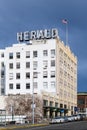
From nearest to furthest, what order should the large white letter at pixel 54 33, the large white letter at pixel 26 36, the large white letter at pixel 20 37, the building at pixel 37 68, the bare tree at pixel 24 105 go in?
the bare tree at pixel 24 105
the building at pixel 37 68
the large white letter at pixel 54 33
the large white letter at pixel 26 36
the large white letter at pixel 20 37

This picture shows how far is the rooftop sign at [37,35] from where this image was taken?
14325 centimetres

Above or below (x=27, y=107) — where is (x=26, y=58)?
above

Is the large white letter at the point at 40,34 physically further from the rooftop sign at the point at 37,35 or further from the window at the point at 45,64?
the window at the point at 45,64

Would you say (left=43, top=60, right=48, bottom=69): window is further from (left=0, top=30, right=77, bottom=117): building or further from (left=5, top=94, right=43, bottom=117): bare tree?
(left=5, top=94, right=43, bottom=117): bare tree

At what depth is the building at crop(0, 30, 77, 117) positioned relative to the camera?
137m

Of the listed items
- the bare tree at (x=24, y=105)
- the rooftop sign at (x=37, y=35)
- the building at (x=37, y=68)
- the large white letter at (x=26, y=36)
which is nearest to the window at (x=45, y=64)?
the building at (x=37, y=68)

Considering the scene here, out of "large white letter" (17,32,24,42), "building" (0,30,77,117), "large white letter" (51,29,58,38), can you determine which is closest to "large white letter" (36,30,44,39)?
"building" (0,30,77,117)

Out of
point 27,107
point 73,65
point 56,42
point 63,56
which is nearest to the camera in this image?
point 27,107

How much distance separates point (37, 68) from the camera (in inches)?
5507

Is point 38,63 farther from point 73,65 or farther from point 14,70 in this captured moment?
point 73,65

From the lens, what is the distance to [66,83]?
152 m

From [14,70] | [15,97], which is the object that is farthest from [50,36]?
[15,97]

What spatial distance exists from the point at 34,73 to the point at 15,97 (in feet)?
71.9

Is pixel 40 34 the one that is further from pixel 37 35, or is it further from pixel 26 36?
pixel 26 36
